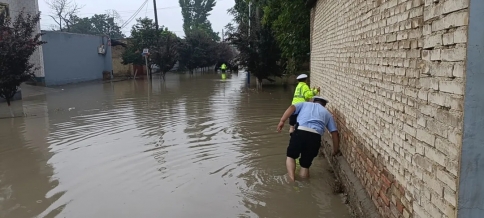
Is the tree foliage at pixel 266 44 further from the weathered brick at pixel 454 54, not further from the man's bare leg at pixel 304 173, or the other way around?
the weathered brick at pixel 454 54

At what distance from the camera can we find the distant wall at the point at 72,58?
27281mm

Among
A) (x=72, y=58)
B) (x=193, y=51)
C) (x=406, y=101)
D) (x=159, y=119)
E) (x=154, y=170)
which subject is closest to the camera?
(x=406, y=101)

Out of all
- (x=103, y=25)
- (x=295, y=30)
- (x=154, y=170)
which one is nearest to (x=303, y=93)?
(x=154, y=170)

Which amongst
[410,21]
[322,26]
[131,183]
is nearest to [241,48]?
[322,26]

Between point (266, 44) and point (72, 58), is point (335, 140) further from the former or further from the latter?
point (72, 58)

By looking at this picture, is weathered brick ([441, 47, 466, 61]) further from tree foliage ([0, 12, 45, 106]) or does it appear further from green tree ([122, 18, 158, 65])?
green tree ([122, 18, 158, 65])

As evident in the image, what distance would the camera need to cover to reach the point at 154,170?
22.1 ft

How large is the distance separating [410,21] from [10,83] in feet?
43.0

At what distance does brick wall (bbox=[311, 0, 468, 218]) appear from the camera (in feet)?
7.70

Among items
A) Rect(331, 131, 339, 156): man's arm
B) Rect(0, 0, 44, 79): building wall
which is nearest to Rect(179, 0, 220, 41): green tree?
Rect(0, 0, 44, 79): building wall

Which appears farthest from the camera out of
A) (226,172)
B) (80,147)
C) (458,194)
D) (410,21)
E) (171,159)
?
(80,147)

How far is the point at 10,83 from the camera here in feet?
42.5

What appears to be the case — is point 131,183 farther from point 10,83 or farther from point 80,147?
point 10,83

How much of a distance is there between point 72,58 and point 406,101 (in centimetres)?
3104
